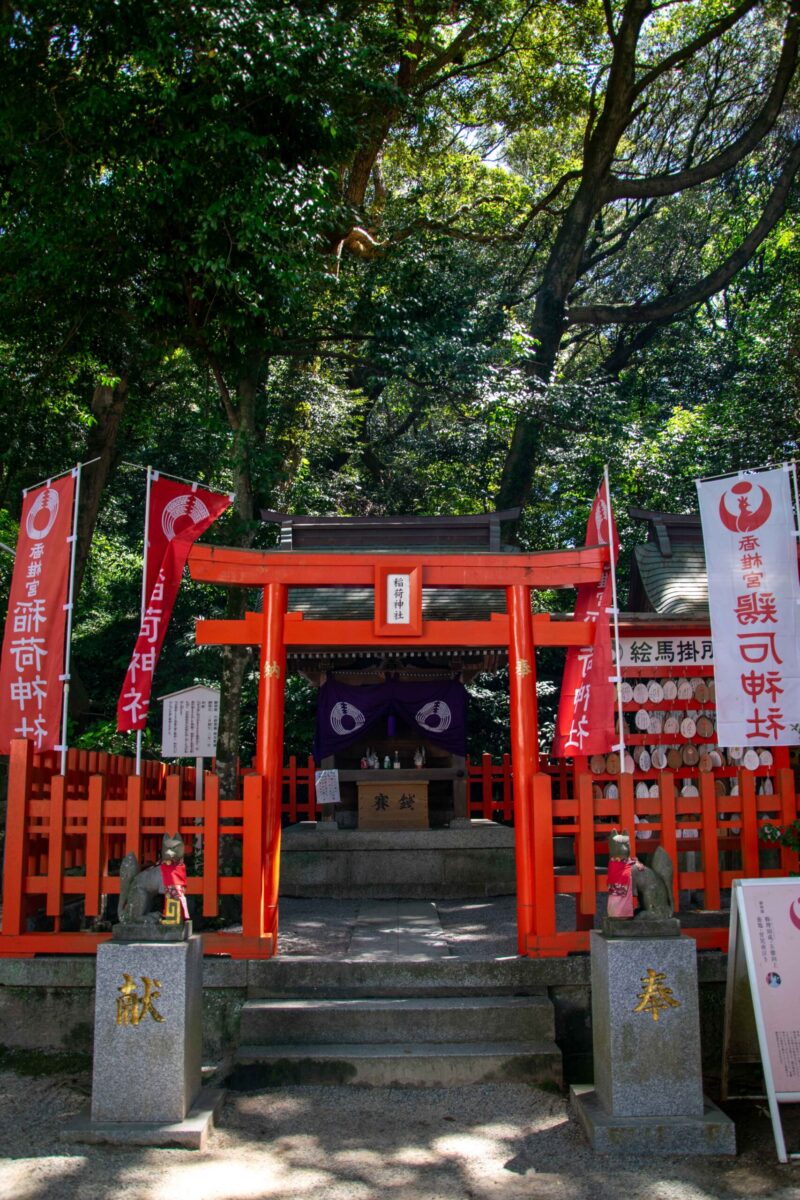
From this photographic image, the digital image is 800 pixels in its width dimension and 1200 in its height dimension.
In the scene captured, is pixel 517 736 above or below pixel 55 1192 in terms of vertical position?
above

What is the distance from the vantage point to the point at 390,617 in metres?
8.10

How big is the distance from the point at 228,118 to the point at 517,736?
7472 millimetres

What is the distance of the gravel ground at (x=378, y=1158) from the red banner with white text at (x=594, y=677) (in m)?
3.00

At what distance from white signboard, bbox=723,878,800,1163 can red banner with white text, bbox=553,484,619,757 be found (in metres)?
2.39

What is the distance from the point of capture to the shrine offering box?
13.2 m

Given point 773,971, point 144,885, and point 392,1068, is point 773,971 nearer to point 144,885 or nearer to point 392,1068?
point 392,1068

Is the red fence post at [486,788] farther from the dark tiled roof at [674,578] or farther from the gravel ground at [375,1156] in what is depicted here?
the gravel ground at [375,1156]

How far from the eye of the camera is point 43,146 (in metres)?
10.9

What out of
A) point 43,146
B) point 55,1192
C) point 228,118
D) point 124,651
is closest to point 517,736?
point 55,1192

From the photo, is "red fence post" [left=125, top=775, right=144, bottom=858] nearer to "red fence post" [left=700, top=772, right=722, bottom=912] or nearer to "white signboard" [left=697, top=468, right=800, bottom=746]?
"red fence post" [left=700, top=772, right=722, bottom=912]

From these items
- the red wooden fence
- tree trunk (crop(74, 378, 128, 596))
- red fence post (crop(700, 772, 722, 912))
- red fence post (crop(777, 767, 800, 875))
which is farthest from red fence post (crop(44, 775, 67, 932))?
tree trunk (crop(74, 378, 128, 596))

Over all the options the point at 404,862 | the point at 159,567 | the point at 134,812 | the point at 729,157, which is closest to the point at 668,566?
the point at 404,862

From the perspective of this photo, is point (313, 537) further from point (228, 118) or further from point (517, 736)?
point (517, 736)

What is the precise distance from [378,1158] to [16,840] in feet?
11.3
